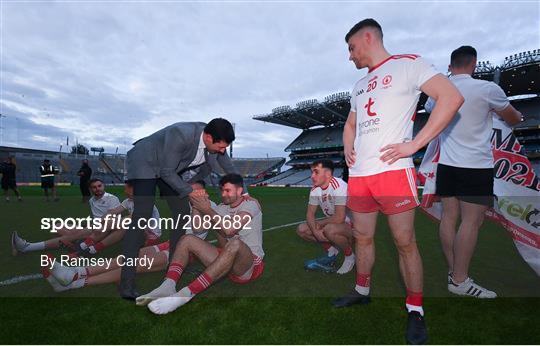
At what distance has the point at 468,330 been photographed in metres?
2.21

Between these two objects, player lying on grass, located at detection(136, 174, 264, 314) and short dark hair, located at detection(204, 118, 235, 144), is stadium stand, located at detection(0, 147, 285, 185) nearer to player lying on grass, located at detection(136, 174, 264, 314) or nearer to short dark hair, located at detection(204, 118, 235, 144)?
player lying on grass, located at detection(136, 174, 264, 314)

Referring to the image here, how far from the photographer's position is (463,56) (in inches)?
119

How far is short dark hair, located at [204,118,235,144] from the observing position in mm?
2826

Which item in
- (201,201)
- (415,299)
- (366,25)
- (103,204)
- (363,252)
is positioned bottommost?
(415,299)

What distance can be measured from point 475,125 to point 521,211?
1.21m

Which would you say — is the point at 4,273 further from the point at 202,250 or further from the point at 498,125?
the point at 498,125

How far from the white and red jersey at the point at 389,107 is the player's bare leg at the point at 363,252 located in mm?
407

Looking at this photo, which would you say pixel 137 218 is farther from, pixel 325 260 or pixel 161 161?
pixel 325 260

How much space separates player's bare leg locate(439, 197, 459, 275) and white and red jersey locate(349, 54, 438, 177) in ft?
3.85

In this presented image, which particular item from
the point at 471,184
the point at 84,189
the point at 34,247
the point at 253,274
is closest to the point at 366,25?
the point at 471,184

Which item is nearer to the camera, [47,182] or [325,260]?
[325,260]

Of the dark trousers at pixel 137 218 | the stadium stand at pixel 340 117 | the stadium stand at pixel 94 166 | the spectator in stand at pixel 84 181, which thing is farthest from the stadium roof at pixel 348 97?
the dark trousers at pixel 137 218

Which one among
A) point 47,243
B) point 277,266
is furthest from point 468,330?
point 47,243

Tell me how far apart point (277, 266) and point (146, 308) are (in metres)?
1.75
